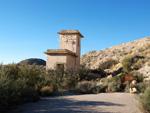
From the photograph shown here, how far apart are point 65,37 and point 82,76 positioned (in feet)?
29.8

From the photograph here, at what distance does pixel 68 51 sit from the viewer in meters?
20.3

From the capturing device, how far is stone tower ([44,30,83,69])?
20.2 metres

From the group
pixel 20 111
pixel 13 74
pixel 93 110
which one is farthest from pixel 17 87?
pixel 93 110

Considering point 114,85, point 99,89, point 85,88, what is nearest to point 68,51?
point 85,88

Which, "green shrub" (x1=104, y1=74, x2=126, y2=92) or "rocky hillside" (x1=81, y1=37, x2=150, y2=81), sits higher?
"rocky hillside" (x1=81, y1=37, x2=150, y2=81)

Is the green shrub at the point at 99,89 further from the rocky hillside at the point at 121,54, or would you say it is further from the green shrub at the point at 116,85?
the rocky hillside at the point at 121,54

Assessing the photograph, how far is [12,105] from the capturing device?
7621mm

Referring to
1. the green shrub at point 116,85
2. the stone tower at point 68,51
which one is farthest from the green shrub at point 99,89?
the stone tower at point 68,51

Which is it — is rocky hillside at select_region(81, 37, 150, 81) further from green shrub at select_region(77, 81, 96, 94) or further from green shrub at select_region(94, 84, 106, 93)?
green shrub at select_region(77, 81, 96, 94)

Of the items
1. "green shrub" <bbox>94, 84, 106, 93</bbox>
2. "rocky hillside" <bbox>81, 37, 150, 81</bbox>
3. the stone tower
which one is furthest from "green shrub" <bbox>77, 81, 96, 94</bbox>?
"rocky hillside" <bbox>81, 37, 150, 81</bbox>

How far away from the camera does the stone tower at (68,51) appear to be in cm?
2017

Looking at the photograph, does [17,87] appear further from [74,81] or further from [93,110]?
[74,81]

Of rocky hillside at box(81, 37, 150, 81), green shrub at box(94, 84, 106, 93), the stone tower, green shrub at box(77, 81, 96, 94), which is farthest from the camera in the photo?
rocky hillside at box(81, 37, 150, 81)

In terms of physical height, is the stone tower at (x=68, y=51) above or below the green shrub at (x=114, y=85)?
above
